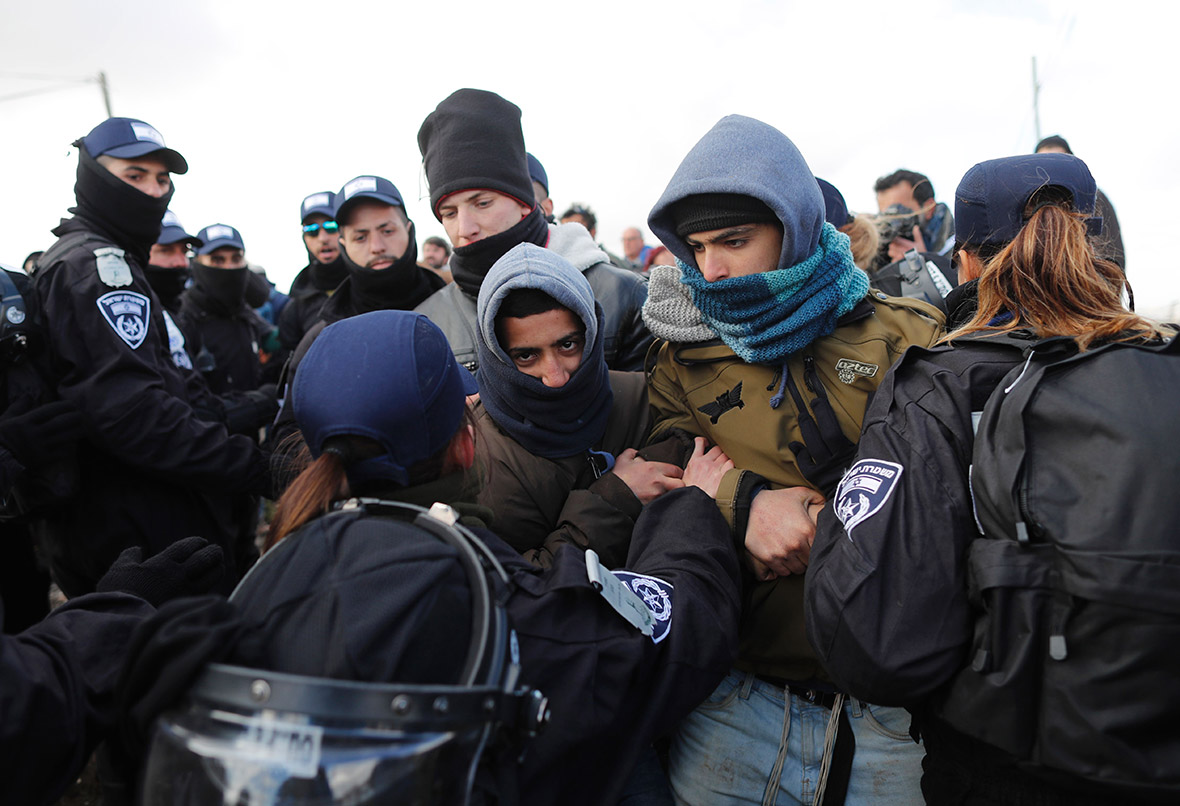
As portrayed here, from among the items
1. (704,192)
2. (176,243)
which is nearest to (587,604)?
(704,192)

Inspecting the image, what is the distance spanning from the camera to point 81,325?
107 inches

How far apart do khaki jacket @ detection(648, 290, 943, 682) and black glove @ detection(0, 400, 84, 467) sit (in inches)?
89.0

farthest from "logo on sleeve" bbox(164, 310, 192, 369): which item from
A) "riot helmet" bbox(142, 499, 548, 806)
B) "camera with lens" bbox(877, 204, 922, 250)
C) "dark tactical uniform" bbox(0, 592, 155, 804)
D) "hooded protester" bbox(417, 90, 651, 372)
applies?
"camera with lens" bbox(877, 204, 922, 250)

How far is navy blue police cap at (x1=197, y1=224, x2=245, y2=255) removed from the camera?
515 cm

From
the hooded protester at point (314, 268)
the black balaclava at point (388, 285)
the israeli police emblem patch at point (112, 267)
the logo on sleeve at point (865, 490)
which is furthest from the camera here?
the hooded protester at point (314, 268)

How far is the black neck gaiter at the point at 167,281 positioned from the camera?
4.40 meters

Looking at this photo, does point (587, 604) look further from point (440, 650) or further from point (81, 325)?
point (81, 325)

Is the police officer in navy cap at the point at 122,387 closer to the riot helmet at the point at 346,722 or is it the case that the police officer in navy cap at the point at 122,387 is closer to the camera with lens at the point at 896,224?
the riot helmet at the point at 346,722

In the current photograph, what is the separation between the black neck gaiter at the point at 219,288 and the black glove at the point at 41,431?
8.57 feet

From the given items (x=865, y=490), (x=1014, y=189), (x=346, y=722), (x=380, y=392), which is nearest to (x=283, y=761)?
(x=346, y=722)

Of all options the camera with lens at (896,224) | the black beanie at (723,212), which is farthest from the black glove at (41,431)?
the camera with lens at (896,224)

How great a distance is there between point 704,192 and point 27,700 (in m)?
1.65

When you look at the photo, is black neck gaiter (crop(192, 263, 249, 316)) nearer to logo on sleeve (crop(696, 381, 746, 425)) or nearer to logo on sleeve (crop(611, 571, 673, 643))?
logo on sleeve (crop(696, 381, 746, 425))

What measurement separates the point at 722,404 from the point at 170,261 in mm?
4039
